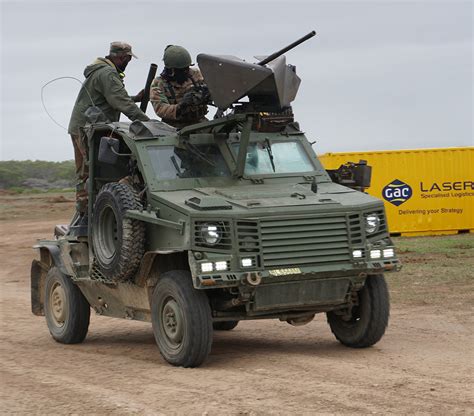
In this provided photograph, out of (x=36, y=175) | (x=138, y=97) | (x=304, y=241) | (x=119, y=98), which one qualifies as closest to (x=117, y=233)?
(x=304, y=241)

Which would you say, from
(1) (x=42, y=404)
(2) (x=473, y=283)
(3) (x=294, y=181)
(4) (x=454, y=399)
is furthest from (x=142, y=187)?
(2) (x=473, y=283)

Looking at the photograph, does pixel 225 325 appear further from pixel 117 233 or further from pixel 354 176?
pixel 117 233

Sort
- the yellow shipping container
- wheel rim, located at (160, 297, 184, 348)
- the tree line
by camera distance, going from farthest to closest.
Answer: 1. the tree line
2. the yellow shipping container
3. wheel rim, located at (160, 297, 184, 348)

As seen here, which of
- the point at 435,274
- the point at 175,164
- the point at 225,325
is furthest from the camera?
the point at 435,274

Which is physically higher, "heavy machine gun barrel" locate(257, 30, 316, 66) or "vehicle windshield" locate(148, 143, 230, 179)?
"heavy machine gun barrel" locate(257, 30, 316, 66)

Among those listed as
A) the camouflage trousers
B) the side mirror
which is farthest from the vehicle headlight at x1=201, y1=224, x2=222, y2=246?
the camouflage trousers

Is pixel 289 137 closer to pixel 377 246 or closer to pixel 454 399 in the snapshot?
pixel 377 246

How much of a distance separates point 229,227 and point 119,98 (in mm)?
3085

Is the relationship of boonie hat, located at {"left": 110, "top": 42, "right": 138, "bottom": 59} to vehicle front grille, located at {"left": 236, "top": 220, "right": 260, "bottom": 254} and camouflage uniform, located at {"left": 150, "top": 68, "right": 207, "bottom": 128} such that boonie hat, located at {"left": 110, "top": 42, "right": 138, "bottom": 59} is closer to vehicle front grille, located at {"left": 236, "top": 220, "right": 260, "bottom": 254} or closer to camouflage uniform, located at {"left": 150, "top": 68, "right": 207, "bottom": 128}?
camouflage uniform, located at {"left": 150, "top": 68, "right": 207, "bottom": 128}

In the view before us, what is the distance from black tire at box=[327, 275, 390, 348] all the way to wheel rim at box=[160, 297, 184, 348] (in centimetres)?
181

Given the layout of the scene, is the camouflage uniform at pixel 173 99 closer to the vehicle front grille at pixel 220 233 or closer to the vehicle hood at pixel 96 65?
the vehicle hood at pixel 96 65

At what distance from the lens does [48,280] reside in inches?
522

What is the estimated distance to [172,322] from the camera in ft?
34.2

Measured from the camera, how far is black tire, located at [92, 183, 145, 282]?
10.7m
